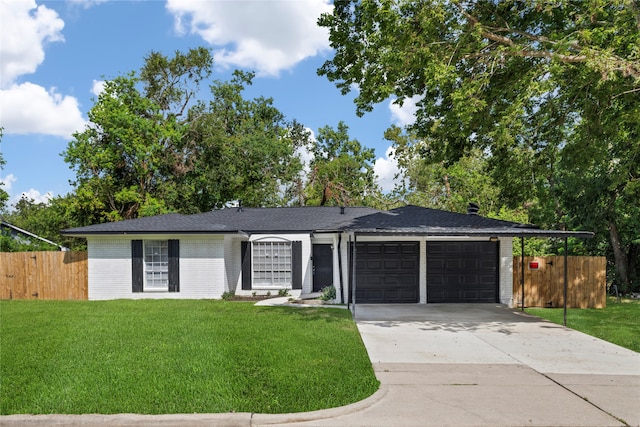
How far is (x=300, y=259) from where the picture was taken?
52.2ft

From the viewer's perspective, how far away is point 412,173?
3372cm

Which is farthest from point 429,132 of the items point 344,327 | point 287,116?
point 287,116

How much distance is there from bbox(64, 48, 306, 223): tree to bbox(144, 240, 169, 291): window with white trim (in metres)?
9.89

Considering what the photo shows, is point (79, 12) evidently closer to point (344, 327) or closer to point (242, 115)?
point (344, 327)

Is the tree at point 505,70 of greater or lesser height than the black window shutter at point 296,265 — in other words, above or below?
above

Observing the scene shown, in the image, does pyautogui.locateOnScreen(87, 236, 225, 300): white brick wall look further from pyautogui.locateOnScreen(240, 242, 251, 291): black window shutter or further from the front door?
the front door

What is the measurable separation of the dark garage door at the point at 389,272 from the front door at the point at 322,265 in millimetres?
2151

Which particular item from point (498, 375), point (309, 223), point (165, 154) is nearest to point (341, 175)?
point (165, 154)

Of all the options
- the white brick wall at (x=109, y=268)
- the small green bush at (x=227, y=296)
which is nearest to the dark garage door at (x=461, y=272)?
the small green bush at (x=227, y=296)

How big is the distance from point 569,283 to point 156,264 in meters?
13.7

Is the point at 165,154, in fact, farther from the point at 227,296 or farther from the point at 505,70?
the point at 505,70

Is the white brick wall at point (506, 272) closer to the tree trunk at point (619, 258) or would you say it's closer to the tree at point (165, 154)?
the tree trunk at point (619, 258)

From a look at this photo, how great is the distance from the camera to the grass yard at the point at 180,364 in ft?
16.8

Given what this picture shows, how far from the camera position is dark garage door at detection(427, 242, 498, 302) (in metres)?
14.5
